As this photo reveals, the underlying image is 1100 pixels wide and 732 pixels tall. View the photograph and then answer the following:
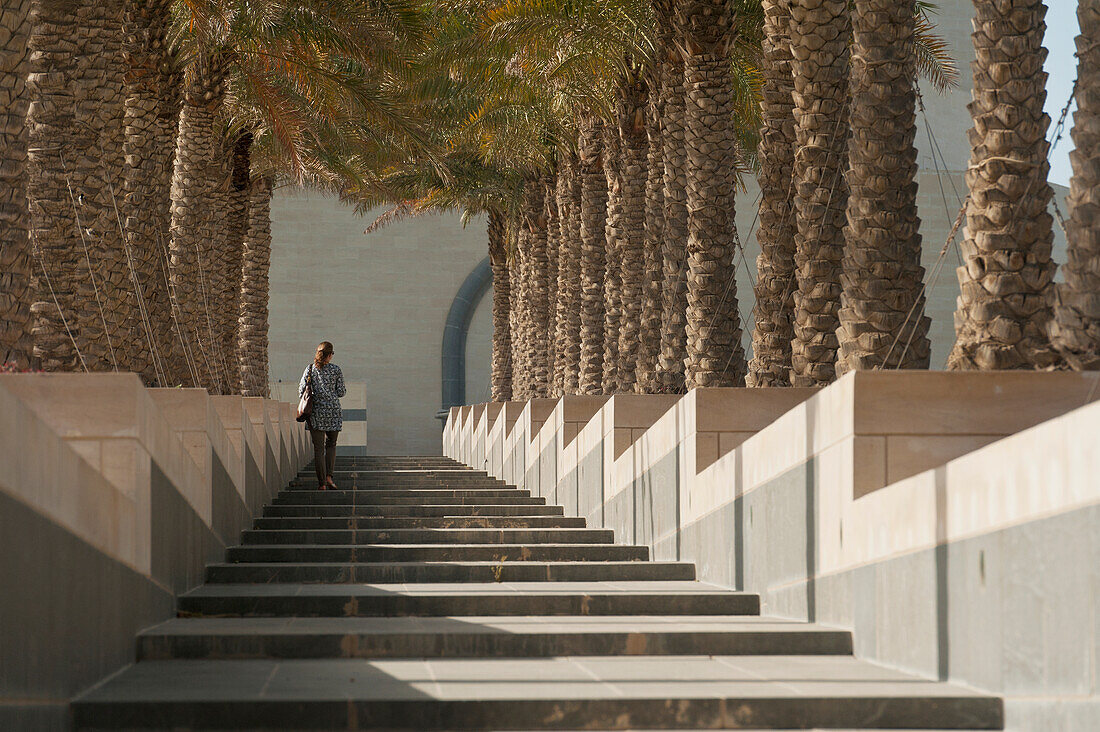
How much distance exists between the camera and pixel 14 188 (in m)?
9.91

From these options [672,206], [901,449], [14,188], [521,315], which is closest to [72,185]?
[14,188]

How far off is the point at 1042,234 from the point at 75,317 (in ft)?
27.0

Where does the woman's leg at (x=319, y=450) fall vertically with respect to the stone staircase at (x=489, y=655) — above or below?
above

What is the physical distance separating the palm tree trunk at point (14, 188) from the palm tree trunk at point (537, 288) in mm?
18357

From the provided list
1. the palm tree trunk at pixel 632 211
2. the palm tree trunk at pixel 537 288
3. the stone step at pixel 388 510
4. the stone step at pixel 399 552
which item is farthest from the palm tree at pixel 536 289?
the stone step at pixel 399 552

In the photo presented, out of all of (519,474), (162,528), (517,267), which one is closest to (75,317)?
(162,528)

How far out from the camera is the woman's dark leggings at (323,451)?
1569 cm

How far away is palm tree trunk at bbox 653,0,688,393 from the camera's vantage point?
1634 cm

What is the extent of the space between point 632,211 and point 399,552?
959cm

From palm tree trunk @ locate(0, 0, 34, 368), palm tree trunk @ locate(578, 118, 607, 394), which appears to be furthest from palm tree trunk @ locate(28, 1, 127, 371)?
palm tree trunk @ locate(578, 118, 607, 394)

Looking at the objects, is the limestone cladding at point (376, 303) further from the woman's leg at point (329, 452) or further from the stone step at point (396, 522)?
the stone step at point (396, 522)

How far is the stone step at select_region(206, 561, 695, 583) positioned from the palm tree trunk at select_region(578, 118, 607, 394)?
11.8 m

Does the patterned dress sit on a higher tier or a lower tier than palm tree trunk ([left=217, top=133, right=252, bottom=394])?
lower

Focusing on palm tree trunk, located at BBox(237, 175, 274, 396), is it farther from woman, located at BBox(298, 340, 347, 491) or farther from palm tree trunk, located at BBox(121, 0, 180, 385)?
woman, located at BBox(298, 340, 347, 491)
